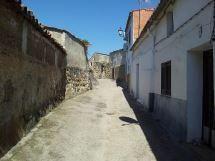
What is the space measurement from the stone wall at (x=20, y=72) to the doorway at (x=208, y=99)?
4.36 m

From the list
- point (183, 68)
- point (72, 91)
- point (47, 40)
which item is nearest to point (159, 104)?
point (183, 68)

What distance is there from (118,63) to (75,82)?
69.0ft

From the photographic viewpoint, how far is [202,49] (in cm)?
834

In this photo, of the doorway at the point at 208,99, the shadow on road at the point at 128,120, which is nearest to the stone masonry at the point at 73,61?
the shadow on road at the point at 128,120

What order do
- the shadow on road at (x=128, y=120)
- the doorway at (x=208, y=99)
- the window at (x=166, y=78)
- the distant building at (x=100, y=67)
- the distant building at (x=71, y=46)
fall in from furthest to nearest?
the distant building at (x=100, y=67) → the distant building at (x=71, y=46) → the shadow on road at (x=128, y=120) → the window at (x=166, y=78) → the doorway at (x=208, y=99)

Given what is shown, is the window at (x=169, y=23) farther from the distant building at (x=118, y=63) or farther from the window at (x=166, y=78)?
the distant building at (x=118, y=63)

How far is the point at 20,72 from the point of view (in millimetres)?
7828

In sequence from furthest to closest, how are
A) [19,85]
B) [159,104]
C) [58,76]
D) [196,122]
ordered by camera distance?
[58,76] < [159,104] < [196,122] < [19,85]

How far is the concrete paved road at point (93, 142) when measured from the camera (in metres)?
7.20

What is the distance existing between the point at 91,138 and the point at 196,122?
268 centimetres

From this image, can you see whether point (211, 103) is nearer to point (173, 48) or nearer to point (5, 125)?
point (173, 48)

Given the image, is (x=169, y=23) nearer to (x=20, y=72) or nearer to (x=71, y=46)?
(x=20, y=72)

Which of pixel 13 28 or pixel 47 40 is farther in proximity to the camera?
pixel 47 40

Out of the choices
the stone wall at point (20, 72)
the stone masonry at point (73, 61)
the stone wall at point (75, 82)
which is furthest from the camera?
the stone masonry at point (73, 61)
